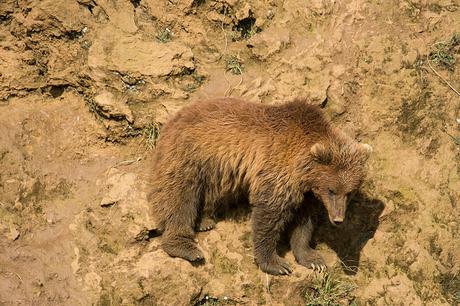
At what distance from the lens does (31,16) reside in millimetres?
8352

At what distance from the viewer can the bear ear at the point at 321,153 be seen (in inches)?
258

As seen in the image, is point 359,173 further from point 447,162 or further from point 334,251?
point 447,162

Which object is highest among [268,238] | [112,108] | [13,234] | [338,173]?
[338,173]

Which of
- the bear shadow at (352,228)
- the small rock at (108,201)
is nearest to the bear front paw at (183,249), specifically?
the small rock at (108,201)

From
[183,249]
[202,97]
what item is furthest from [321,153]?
[202,97]

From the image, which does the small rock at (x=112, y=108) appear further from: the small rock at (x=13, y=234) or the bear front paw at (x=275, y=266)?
the bear front paw at (x=275, y=266)

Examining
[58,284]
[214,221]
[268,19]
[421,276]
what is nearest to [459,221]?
[421,276]

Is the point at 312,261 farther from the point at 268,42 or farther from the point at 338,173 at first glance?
the point at 268,42

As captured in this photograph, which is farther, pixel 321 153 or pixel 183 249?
pixel 183 249

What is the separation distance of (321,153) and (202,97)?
242 cm

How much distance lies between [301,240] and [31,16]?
15.8 feet

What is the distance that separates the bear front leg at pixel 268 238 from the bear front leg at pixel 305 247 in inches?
8.5

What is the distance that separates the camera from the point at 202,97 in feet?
27.6

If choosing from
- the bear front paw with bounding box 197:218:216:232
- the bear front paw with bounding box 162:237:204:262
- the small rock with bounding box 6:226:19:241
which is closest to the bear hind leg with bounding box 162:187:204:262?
the bear front paw with bounding box 162:237:204:262
